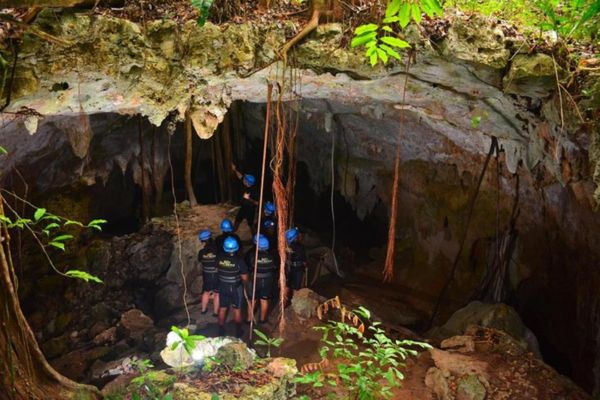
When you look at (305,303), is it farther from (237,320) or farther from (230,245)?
(230,245)

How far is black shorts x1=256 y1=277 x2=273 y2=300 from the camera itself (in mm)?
6677

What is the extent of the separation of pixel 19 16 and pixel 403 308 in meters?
7.09

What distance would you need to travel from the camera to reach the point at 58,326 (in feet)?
25.5

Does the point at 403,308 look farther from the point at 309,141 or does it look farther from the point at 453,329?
the point at 309,141

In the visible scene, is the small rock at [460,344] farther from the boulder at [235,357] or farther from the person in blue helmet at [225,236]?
the person in blue helmet at [225,236]

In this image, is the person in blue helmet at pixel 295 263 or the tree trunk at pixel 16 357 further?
the person in blue helmet at pixel 295 263

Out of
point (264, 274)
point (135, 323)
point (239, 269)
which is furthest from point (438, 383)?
point (135, 323)

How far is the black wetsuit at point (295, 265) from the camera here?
23.4 feet

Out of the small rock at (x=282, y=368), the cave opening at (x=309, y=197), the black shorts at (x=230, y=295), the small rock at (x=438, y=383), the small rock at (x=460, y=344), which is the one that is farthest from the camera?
the cave opening at (x=309, y=197)

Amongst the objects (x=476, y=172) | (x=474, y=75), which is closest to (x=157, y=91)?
(x=474, y=75)

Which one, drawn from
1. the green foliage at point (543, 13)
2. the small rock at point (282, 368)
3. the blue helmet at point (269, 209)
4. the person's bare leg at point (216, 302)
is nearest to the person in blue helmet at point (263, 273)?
the person's bare leg at point (216, 302)

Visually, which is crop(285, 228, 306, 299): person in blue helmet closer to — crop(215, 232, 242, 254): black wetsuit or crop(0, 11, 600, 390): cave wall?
crop(215, 232, 242, 254): black wetsuit

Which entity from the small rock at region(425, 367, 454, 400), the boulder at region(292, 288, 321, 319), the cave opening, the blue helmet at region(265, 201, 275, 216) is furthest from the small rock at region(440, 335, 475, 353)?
the blue helmet at region(265, 201, 275, 216)

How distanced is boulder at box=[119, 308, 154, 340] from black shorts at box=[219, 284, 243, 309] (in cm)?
175
